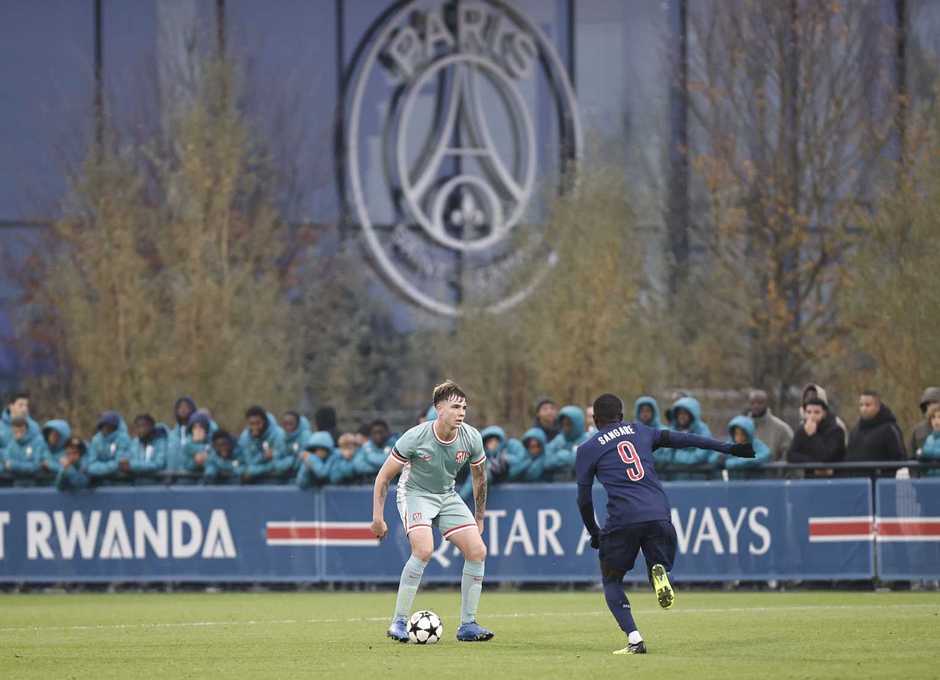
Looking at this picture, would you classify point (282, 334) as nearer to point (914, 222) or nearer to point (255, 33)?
point (255, 33)

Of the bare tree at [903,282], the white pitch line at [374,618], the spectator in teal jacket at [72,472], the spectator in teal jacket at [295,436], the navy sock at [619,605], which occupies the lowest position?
the white pitch line at [374,618]

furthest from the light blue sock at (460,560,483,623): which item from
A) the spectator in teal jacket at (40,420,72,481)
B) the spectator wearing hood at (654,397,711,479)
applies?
the spectator in teal jacket at (40,420,72,481)

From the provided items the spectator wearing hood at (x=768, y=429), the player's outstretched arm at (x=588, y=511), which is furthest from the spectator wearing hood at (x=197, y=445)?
the player's outstretched arm at (x=588, y=511)

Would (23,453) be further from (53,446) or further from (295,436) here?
(295,436)

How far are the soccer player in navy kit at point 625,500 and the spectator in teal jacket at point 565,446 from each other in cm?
775

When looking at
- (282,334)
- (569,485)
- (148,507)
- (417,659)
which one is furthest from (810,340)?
(417,659)

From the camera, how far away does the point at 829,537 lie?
65.9 ft

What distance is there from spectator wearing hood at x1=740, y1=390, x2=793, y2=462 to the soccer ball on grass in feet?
28.1

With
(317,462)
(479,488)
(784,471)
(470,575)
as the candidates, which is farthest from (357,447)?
(470,575)

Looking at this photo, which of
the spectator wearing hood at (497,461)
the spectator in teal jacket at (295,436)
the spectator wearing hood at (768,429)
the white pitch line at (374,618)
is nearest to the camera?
the white pitch line at (374,618)

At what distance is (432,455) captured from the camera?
13930 mm

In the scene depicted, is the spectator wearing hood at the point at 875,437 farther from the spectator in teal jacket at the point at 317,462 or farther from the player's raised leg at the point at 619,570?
the player's raised leg at the point at 619,570

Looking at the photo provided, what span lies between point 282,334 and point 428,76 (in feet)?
23.4

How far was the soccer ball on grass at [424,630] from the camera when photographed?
1384 centimetres
